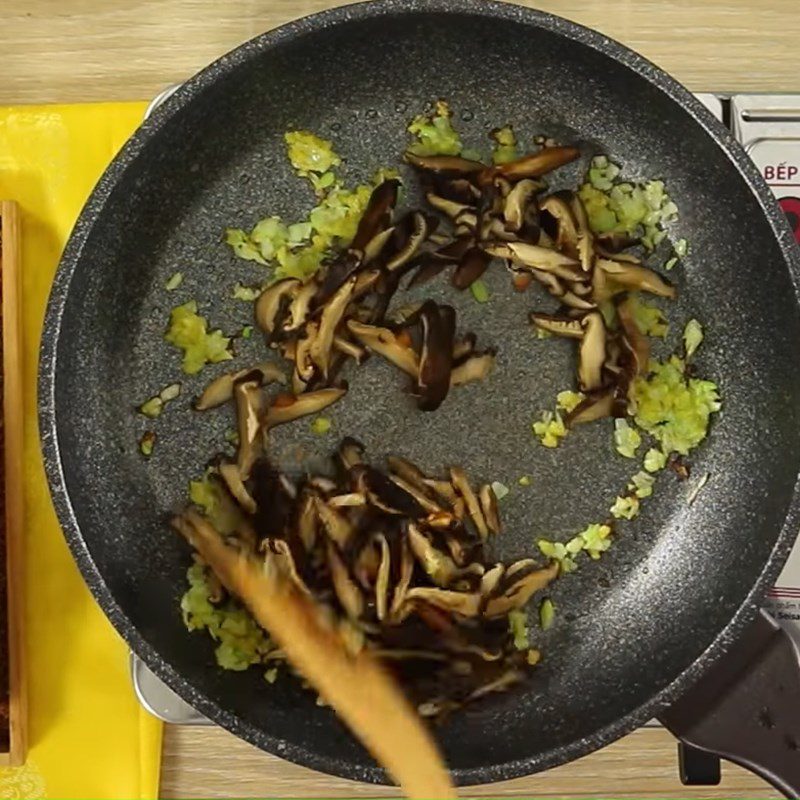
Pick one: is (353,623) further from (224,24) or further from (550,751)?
(224,24)

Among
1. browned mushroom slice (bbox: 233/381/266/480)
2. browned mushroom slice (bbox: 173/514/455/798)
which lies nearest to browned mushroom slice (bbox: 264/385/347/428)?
browned mushroom slice (bbox: 233/381/266/480)

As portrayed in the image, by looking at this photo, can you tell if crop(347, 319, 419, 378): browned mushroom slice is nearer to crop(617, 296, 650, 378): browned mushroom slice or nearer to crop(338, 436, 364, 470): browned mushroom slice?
crop(338, 436, 364, 470): browned mushroom slice

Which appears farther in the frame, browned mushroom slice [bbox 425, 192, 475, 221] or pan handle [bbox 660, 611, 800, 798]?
browned mushroom slice [bbox 425, 192, 475, 221]

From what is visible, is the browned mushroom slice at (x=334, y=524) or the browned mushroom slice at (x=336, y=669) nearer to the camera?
the browned mushroom slice at (x=336, y=669)

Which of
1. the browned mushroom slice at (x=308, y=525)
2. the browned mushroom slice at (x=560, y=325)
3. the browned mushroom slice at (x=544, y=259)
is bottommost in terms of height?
the browned mushroom slice at (x=308, y=525)

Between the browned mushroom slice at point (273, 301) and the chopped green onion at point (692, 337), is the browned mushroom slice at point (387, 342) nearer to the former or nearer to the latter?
the browned mushroom slice at point (273, 301)

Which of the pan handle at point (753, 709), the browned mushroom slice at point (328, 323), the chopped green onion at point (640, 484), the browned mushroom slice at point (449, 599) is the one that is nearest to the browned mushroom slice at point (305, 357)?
the browned mushroom slice at point (328, 323)

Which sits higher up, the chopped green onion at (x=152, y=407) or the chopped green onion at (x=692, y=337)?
the chopped green onion at (x=692, y=337)
